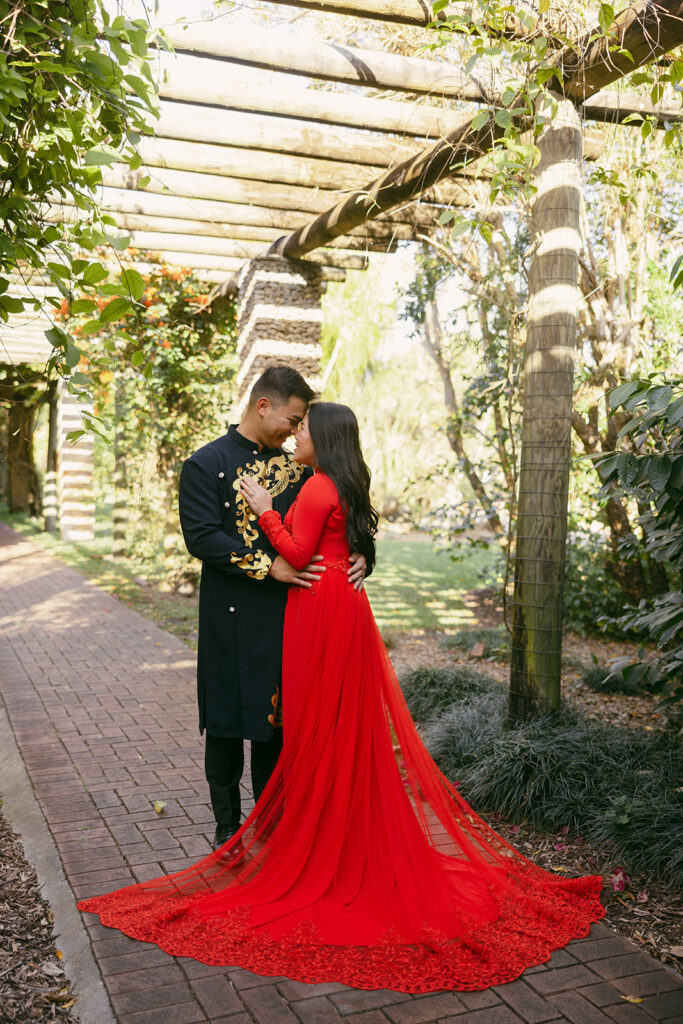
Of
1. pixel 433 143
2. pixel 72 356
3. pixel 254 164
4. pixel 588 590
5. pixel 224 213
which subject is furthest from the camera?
pixel 588 590

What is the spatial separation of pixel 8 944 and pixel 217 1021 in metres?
0.89

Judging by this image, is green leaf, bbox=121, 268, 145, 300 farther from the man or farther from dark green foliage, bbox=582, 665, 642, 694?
dark green foliage, bbox=582, 665, 642, 694

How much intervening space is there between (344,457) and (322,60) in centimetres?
254

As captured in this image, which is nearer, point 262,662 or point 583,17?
point 262,662

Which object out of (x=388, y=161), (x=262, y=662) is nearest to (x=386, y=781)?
(x=262, y=662)

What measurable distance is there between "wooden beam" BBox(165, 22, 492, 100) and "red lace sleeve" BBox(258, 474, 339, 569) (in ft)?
7.74

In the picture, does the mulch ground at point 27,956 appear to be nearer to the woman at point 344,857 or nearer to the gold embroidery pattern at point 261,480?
the woman at point 344,857

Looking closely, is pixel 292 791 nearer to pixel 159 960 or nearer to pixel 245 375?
pixel 159 960

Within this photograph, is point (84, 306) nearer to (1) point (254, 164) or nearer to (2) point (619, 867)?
(2) point (619, 867)

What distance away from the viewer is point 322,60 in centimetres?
430

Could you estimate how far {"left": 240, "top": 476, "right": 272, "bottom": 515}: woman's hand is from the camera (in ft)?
10.1

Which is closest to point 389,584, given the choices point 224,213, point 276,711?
point 224,213

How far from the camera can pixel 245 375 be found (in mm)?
7703

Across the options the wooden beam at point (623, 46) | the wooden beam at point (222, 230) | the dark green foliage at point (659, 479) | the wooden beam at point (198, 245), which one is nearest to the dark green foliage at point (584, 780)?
the dark green foliage at point (659, 479)
